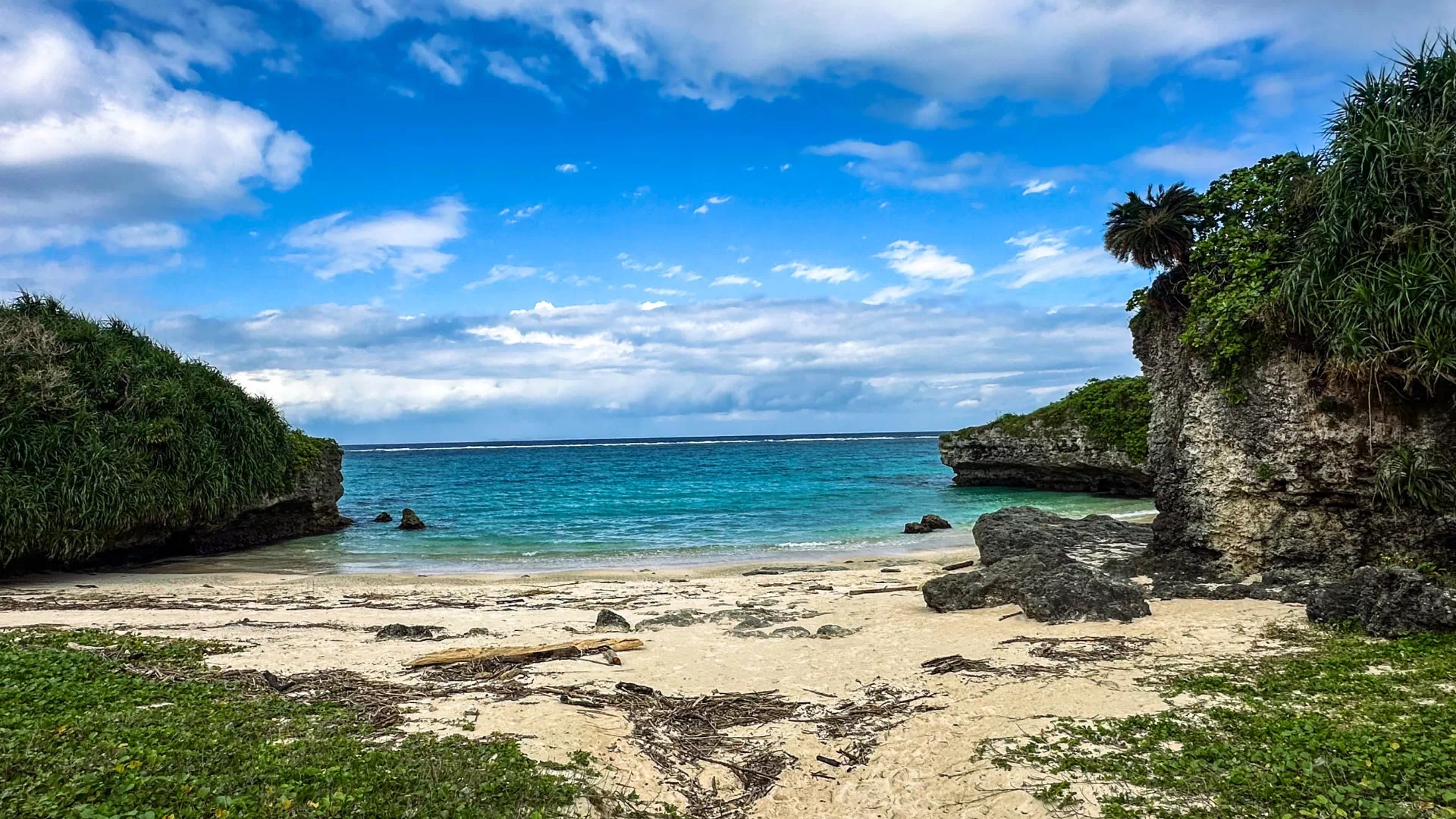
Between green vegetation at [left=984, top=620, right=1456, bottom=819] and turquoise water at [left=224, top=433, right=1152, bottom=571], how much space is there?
54.4ft

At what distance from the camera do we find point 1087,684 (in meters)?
8.06

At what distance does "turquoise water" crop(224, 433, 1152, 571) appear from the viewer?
2539cm

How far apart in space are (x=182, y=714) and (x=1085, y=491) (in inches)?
1771

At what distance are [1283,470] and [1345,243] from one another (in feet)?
11.7

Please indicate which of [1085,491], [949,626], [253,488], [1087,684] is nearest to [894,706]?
[1087,684]

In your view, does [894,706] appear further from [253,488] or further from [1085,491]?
[1085,491]

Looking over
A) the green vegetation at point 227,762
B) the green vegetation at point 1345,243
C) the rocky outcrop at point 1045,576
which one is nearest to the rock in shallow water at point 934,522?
the rocky outcrop at point 1045,576

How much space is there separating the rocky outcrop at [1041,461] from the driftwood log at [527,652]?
3594 cm

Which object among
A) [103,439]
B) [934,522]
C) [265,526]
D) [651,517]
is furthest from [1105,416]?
[103,439]

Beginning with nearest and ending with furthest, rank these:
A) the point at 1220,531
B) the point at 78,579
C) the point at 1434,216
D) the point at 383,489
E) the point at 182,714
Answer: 1. the point at 182,714
2. the point at 1434,216
3. the point at 1220,531
4. the point at 78,579
5. the point at 383,489

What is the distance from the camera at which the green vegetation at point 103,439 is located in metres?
18.2

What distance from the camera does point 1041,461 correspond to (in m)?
43.5

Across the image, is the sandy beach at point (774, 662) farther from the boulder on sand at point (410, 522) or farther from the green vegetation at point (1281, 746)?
the boulder on sand at point (410, 522)

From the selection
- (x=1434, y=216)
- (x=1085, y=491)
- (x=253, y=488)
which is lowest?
(x=1085, y=491)
